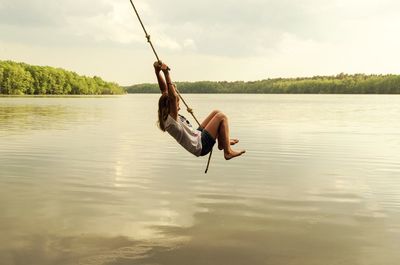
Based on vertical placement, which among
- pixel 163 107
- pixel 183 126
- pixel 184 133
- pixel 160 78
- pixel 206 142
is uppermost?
pixel 160 78

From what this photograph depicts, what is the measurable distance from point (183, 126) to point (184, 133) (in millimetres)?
125

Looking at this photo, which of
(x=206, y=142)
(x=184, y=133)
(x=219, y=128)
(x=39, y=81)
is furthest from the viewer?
(x=39, y=81)

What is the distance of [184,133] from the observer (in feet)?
29.7

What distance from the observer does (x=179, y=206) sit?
9703mm

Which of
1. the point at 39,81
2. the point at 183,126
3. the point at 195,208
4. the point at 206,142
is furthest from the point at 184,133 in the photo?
the point at 39,81

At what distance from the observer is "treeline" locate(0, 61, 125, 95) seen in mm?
140125

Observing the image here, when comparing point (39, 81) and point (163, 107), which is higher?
point (163, 107)

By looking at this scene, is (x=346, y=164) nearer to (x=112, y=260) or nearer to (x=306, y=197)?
(x=306, y=197)

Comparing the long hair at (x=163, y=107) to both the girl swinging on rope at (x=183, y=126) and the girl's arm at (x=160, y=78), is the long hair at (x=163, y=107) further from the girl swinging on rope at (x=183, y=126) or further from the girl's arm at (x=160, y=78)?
the girl's arm at (x=160, y=78)

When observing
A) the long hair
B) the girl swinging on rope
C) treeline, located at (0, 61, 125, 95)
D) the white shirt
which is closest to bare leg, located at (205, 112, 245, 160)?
the girl swinging on rope

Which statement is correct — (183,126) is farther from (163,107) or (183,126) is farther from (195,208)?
(195,208)

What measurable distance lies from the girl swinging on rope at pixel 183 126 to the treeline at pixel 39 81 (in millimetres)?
137765

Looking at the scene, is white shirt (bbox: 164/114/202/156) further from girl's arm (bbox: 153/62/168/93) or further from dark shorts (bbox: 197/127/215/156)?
girl's arm (bbox: 153/62/168/93)

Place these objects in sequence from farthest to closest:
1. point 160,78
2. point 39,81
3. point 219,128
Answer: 1. point 39,81
2. point 219,128
3. point 160,78
